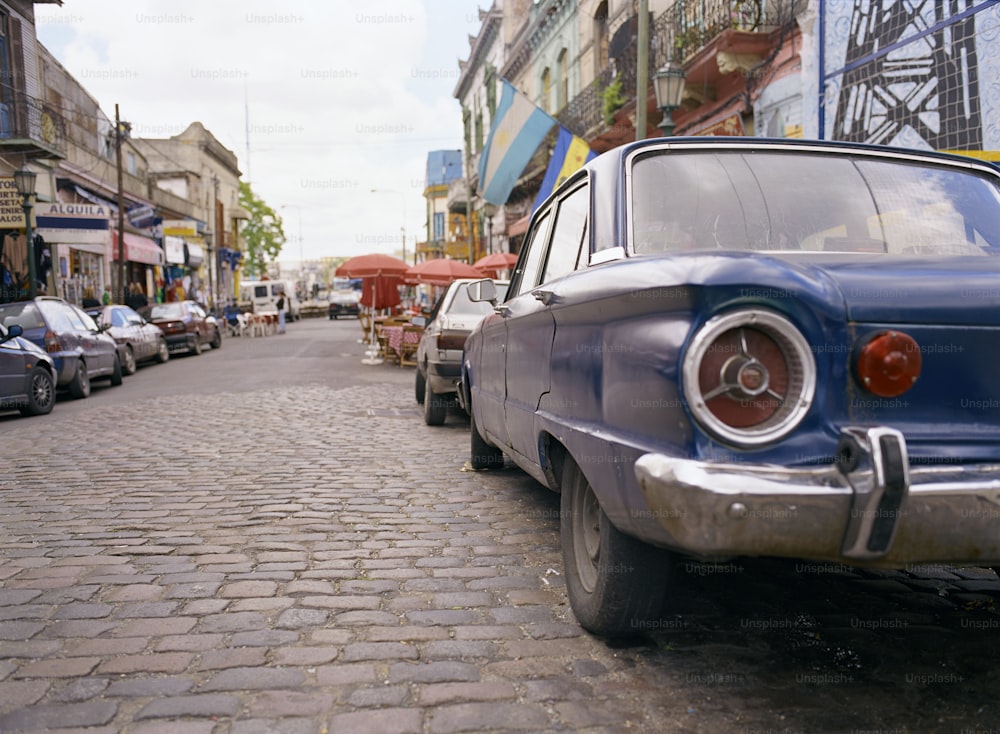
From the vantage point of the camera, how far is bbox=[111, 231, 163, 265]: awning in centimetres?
2858

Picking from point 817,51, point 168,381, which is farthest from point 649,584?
point 168,381

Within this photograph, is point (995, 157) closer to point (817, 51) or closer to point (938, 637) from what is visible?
point (817, 51)

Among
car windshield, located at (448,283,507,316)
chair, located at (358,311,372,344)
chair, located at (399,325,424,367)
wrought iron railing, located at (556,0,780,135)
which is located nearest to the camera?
car windshield, located at (448,283,507,316)

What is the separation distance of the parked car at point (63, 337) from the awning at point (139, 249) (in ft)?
52.4

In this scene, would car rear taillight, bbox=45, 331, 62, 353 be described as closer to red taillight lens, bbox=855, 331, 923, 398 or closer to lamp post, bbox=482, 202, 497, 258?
red taillight lens, bbox=855, 331, 923, 398

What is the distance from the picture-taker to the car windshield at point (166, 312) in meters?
21.9

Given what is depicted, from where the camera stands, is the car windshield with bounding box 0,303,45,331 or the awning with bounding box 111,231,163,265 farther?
the awning with bounding box 111,231,163,265

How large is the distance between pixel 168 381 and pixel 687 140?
13322 millimetres

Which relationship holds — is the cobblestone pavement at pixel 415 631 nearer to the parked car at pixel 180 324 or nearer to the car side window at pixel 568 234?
the car side window at pixel 568 234

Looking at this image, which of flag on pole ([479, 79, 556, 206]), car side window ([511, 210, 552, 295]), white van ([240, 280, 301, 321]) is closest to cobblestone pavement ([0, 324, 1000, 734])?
car side window ([511, 210, 552, 295])

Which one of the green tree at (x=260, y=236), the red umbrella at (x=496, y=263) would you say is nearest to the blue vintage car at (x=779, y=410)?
the red umbrella at (x=496, y=263)

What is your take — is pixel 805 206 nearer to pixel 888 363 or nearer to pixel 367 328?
pixel 888 363

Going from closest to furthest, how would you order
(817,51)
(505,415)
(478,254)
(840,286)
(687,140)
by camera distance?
(840,286) → (687,140) → (505,415) → (817,51) → (478,254)

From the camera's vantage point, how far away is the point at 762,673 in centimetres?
290
